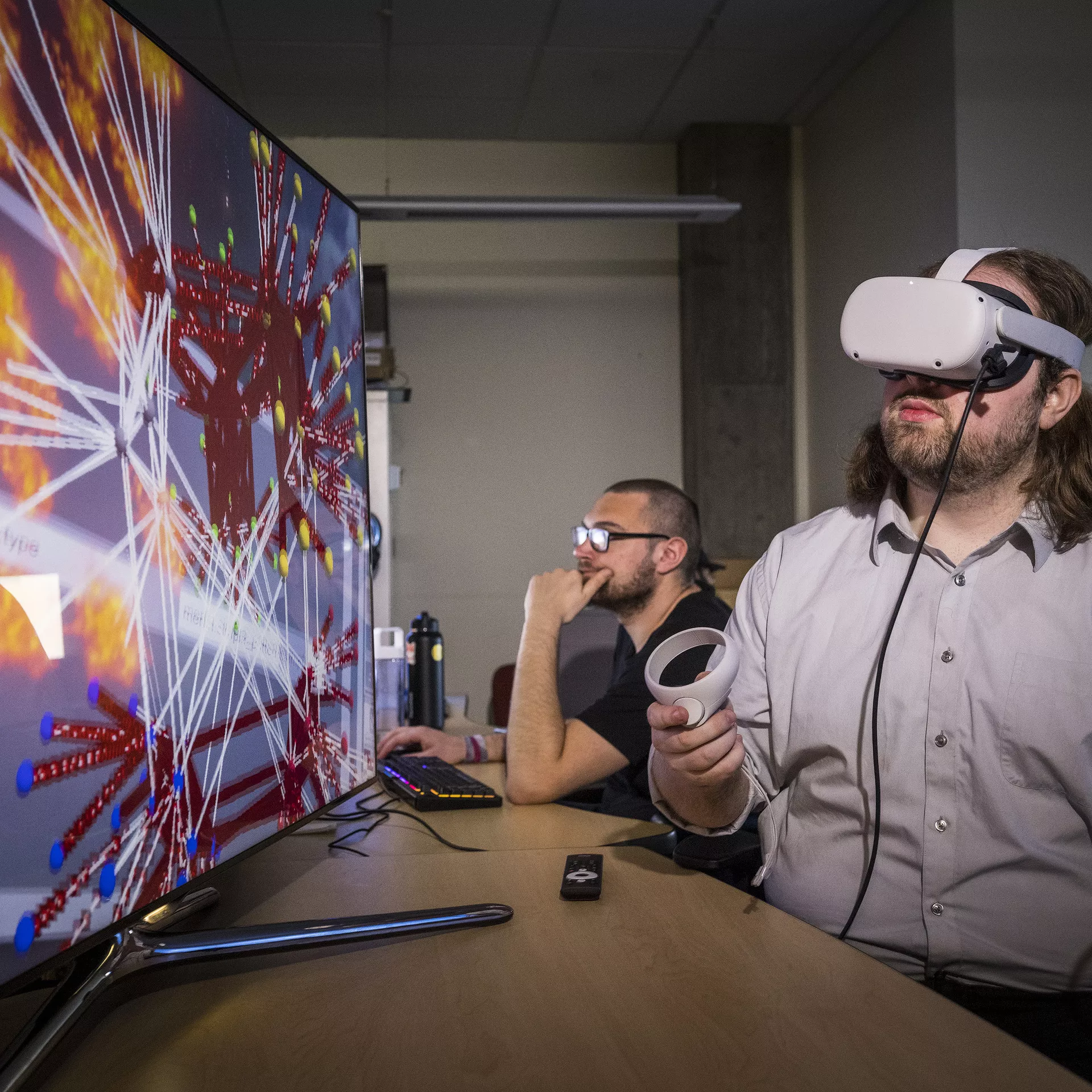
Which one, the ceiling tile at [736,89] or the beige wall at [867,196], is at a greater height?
the ceiling tile at [736,89]

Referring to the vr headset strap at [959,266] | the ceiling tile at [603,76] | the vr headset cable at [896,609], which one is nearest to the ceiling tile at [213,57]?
the ceiling tile at [603,76]

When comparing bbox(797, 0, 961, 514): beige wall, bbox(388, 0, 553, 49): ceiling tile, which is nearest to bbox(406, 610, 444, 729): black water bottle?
bbox(797, 0, 961, 514): beige wall

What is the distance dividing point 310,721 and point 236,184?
52 centimetres

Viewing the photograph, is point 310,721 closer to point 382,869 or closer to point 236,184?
point 382,869

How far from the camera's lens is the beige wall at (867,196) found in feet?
11.1

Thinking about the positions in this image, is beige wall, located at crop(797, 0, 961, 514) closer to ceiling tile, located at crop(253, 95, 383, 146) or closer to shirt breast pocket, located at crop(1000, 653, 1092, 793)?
shirt breast pocket, located at crop(1000, 653, 1092, 793)

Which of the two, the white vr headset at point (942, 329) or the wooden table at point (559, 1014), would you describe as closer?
the wooden table at point (559, 1014)

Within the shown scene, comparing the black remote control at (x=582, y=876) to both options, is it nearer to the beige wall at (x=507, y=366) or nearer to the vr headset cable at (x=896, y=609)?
the vr headset cable at (x=896, y=609)

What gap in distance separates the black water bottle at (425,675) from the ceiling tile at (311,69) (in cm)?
259

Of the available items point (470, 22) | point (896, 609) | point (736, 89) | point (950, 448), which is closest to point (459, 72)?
point (470, 22)

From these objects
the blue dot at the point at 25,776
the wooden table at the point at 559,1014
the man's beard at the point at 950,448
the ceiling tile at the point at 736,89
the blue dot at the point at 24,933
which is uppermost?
the ceiling tile at the point at 736,89

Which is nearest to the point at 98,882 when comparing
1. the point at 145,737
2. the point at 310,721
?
the point at 145,737

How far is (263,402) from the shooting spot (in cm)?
91

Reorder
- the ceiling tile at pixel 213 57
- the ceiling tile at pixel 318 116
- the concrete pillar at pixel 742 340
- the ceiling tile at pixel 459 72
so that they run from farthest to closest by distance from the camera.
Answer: the concrete pillar at pixel 742 340 < the ceiling tile at pixel 318 116 < the ceiling tile at pixel 459 72 < the ceiling tile at pixel 213 57
